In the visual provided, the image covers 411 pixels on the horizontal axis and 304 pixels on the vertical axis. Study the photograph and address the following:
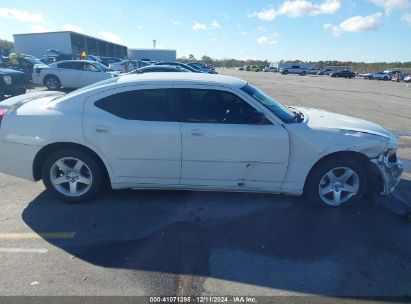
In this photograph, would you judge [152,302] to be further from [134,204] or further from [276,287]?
[134,204]

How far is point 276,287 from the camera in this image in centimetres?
287

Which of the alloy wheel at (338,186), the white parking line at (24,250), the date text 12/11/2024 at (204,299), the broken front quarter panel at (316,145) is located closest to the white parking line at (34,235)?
the white parking line at (24,250)

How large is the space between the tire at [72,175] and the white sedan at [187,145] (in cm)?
1

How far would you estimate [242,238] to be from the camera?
142 inches

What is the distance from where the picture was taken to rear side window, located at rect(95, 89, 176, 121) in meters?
4.04

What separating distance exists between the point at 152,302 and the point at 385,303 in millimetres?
1867

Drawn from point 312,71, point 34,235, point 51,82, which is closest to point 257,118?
point 34,235

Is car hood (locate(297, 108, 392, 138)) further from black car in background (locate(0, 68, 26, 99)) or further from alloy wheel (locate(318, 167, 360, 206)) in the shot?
black car in background (locate(0, 68, 26, 99))

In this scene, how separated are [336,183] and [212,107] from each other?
5.98 feet

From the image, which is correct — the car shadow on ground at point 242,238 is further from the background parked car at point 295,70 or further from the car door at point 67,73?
the background parked car at point 295,70

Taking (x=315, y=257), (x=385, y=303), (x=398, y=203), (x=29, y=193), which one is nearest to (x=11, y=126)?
(x=29, y=193)

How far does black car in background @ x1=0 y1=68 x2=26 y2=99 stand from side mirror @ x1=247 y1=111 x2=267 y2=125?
10346 mm

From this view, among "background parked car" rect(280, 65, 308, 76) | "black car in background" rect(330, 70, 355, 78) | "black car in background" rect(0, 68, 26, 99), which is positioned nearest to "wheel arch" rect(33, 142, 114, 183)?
"black car in background" rect(0, 68, 26, 99)

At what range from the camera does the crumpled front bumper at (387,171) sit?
4.12m
